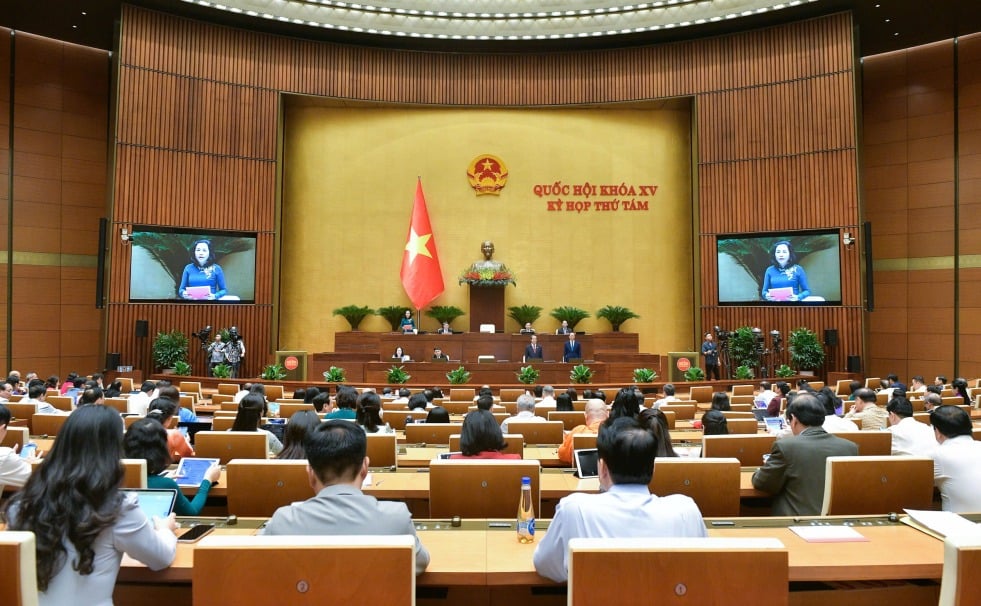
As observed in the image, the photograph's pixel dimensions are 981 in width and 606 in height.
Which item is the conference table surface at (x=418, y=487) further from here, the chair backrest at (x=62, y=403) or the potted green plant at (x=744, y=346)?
the potted green plant at (x=744, y=346)

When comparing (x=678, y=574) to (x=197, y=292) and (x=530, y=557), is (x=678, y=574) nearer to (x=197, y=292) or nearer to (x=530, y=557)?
(x=530, y=557)

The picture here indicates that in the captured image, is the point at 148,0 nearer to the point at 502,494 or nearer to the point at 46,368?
the point at 46,368

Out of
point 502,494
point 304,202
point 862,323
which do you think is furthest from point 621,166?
point 502,494

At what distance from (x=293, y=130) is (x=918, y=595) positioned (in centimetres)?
1497

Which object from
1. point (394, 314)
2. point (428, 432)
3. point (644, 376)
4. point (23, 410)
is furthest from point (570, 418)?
point (394, 314)

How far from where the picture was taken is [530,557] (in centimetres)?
204

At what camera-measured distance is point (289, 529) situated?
6.18ft

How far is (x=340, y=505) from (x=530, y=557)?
0.59 m

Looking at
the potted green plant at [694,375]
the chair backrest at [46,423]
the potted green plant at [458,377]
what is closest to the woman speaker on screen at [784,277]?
the potted green plant at [694,375]

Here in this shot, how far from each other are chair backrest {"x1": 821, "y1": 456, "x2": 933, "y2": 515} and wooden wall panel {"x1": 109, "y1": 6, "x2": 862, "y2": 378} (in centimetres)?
1104

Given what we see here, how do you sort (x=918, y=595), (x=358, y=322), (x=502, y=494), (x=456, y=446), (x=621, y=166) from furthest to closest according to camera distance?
(x=621, y=166), (x=358, y=322), (x=456, y=446), (x=502, y=494), (x=918, y=595)

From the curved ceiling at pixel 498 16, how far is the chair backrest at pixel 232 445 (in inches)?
460

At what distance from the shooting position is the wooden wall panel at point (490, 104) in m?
12.9

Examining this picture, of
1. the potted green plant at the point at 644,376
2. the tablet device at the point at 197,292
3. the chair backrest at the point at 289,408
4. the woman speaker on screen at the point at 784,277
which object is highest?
the woman speaker on screen at the point at 784,277
